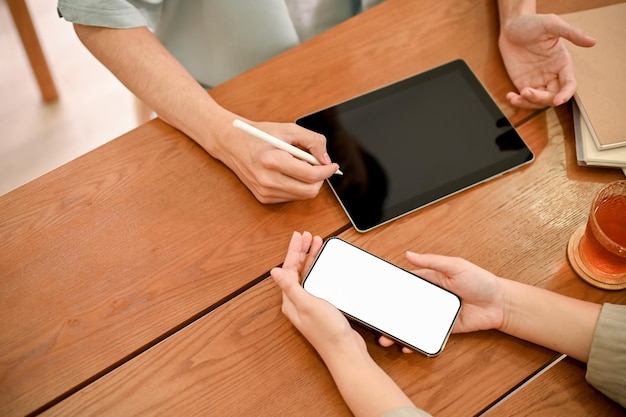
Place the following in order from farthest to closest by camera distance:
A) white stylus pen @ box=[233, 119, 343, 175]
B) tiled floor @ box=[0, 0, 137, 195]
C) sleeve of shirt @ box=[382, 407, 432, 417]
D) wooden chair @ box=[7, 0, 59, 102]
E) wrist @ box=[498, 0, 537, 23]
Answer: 1. tiled floor @ box=[0, 0, 137, 195]
2. wooden chair @ box=[7, 0, 59, 102]
3. wrist @ box=[498, 0, 537, 23]
4. white stylus pen @ box=[233, 119, 343, 175]
5. sleeve of shirt @ box=[382, 407, 432, 417]

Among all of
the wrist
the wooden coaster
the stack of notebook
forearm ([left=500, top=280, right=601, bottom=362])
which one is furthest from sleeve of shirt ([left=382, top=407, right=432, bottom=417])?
the wrist

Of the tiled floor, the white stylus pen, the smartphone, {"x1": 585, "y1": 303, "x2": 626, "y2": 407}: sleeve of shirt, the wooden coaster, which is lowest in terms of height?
the tiled floor

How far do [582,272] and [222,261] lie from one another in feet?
1.65

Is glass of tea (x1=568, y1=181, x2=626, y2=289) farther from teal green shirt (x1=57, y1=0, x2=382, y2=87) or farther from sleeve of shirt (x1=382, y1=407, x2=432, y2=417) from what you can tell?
teal green shirt (x1=57, y1=0, x2=382, y2=87)

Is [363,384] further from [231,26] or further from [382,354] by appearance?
[231,26]

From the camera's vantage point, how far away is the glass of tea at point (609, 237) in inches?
29.7

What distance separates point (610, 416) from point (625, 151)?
0.39 metres

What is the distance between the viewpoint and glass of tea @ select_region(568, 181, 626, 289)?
0.75m

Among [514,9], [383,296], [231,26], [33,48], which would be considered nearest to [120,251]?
[383,296]

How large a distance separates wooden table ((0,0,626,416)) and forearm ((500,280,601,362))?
20 mm

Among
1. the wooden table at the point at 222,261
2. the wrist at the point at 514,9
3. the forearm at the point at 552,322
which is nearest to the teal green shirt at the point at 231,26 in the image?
the wooden table at the point at 222,261

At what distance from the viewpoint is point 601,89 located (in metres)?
0.89

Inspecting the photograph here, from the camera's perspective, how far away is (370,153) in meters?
0.85

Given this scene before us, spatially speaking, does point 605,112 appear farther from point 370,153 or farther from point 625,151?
point 370,153
